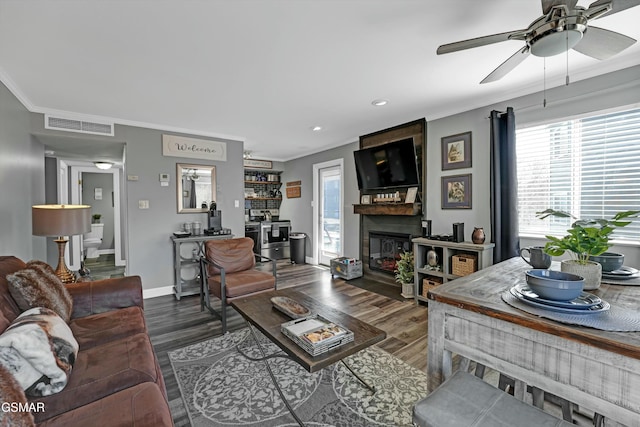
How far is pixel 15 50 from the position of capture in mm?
2072

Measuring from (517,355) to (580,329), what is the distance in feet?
0.75

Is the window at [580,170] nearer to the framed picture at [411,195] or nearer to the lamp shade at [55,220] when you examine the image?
the framed picture at [411,195]

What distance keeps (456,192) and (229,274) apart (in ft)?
9.56

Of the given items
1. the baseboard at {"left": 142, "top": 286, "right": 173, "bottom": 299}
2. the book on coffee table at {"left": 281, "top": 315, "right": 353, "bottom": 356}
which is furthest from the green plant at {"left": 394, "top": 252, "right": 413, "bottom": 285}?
the baseboard at {"left": 142, "top": 286, "right": 173, "bottom": 299}

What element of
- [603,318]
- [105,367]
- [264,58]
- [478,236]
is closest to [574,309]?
[603,318]

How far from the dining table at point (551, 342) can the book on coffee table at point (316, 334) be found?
1.59ft

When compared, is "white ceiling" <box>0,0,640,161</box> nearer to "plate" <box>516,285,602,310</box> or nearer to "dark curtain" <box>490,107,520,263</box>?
"dark curtain" <box>490,107,520,263</box>

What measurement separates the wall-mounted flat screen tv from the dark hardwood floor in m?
1.58

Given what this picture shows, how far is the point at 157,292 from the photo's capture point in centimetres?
399

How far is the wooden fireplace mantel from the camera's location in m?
3.87

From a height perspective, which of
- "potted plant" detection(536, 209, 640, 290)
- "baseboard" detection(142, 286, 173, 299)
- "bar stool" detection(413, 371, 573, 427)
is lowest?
"baseboard" detection(142, 286, 173, 299)

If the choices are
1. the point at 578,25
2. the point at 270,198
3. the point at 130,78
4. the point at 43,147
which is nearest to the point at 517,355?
the point at 578,25

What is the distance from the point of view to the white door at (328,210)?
17.8 feet

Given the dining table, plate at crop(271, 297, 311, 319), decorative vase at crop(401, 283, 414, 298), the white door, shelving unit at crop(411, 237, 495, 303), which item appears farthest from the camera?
the white door
